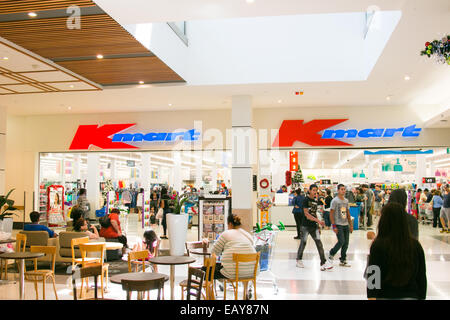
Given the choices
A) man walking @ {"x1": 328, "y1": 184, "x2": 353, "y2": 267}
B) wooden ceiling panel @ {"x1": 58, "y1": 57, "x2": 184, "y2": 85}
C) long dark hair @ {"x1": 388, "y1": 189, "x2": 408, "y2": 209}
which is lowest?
man walking @ {"x1": 328, "y1": 184, "x2": 353, "y2": 267}

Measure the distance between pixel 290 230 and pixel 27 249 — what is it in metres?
8.30

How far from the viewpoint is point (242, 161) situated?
11.7m

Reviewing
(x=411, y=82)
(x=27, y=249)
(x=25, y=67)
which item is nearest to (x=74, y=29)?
(x=25, y=67)

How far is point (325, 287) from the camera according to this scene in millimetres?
6555

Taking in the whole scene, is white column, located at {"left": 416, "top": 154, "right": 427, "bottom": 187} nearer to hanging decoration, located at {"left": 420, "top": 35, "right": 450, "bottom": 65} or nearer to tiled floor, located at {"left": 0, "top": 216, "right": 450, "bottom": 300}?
tiled floor, located at {"left": 0, "top": 216, "right": 450, "bottom": 300}

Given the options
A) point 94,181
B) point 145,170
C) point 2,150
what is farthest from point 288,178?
point 2,150

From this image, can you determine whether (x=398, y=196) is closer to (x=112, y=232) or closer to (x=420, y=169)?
(x=112, y=232)

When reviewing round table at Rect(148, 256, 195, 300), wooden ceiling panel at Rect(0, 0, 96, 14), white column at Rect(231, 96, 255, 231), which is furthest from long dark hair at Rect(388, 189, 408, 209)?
white column at Rect(231, 96, 255, 231)

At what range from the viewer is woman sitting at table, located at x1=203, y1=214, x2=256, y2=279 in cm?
532

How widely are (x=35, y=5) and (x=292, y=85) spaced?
6413mm

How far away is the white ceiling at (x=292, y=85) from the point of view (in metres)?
6.23

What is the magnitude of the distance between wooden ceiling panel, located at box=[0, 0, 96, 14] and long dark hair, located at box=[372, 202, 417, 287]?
15.4 feet

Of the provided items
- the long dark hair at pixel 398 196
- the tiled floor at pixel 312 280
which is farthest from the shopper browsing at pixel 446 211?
the long dark hair at pixel 398 196
